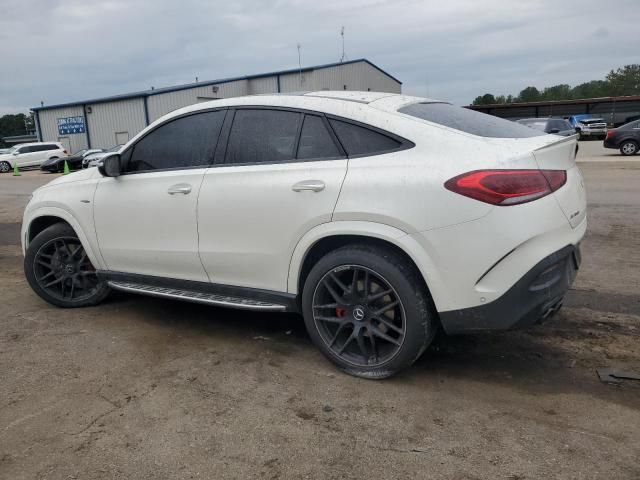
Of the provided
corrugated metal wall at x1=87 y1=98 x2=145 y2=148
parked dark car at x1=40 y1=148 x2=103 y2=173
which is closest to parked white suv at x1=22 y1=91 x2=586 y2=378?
parked dark car at x1=40 y1=148 x2=103 y2=173

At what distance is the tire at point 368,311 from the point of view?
3.16 meters

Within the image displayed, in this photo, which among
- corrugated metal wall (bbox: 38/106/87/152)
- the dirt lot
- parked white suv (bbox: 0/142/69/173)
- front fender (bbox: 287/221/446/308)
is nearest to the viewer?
the dirt lot

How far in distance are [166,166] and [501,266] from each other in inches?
103

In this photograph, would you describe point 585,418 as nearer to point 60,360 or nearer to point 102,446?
point 102,446

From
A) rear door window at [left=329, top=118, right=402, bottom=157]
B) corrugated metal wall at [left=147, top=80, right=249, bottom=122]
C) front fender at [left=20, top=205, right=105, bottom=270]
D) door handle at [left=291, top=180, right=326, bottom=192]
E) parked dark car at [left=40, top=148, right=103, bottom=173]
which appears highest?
corrugated metal wall at [left=147, top=80, right=249, bottom=122]

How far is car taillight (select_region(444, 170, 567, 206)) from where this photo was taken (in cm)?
288

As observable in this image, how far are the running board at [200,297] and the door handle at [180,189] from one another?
76 cm

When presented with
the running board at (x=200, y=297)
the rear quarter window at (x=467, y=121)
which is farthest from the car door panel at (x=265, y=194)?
the rear quarter window at (x=467, y=121)

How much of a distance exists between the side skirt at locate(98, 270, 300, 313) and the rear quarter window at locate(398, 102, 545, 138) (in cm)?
146

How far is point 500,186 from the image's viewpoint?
2.88m

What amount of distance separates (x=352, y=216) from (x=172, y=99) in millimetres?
38137

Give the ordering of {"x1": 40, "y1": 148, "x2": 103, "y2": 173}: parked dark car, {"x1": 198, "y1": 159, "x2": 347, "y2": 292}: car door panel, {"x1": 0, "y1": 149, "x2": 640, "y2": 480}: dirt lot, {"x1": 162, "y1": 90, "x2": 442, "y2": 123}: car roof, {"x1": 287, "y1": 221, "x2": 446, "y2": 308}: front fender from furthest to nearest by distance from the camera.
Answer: {"x1": 40, "y1": 148, "x2": 103, "y2": 173}: parked dark car → {"x1": 162, "y1": 90, "x2": 442, "y2": 123}: car roof → {"x1": 198, "y1": 159, "x2": 347, "y2": 292}: car door panel → {"x1": 287, "y1": 221, "x2": 446, "y2": 308}: front fender → {"x1": 0, "y1": 149, "x2": 640, "y2": 480}: dirt lot

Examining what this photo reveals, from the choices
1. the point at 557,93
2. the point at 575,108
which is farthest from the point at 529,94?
the point at 575,108

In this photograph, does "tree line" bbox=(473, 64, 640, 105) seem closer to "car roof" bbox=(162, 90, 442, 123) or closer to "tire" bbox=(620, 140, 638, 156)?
"tire" bbox=(620, 140, 638, 156)
